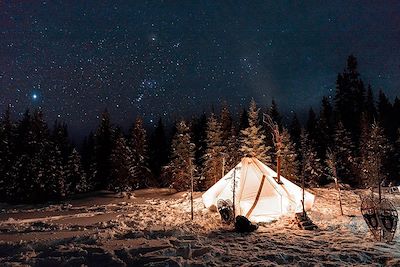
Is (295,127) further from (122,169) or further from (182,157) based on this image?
(122,169)

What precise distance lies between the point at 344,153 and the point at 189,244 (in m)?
32.8

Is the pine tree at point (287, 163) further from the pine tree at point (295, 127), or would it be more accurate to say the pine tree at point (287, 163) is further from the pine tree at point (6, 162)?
the pine tree at point (6, 162)

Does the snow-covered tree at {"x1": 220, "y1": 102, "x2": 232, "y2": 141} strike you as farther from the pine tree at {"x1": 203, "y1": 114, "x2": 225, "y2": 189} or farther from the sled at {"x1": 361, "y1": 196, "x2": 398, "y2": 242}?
the sled at {"x1": 361, "y1": 196, "x2": 398, "y2": 242}

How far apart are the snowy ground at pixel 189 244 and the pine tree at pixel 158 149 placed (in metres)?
33.9

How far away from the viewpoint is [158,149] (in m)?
48.8

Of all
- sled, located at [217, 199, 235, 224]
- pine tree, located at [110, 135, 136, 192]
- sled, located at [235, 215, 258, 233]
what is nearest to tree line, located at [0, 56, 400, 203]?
pine tree, located at [110, 135, 136, 192]

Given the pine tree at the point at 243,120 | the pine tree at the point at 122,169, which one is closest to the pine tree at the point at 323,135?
the pine tree at the point at 243,120

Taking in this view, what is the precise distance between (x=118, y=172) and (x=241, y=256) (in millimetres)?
26946

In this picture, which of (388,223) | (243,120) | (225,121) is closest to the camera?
(388,223)

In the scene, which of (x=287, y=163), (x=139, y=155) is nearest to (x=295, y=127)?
(x=287, y=163)

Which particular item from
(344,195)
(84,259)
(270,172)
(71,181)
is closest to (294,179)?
(344,195)

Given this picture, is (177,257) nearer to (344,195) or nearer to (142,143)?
(344,195)

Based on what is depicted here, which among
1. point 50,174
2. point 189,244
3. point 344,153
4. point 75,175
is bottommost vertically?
point 189,244

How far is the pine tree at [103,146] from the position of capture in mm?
41719
